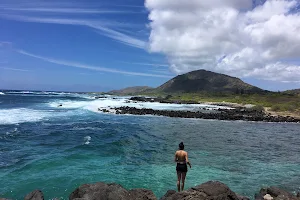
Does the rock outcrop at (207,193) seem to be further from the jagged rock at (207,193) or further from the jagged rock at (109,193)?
the jagged rock at (109,193)

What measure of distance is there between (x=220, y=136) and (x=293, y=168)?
1578 centimetres

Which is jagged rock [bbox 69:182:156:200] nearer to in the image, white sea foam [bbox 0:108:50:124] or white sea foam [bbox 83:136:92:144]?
white sea foam [bbox 83:136:92:144]

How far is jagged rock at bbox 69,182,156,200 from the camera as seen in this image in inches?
505

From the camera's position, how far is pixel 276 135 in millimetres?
41688

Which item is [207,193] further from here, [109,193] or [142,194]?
[109,193]

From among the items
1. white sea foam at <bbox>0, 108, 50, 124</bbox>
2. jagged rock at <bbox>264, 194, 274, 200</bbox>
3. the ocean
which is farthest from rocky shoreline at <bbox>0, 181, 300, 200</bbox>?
white sea foam at <bbox>0, 108, 50, 124</bbox>

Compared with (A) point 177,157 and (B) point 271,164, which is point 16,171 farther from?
(B) point 271,164

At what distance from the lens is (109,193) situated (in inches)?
515

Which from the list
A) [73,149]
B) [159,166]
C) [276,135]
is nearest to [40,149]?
[73,149]

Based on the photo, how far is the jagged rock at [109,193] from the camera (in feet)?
42.1

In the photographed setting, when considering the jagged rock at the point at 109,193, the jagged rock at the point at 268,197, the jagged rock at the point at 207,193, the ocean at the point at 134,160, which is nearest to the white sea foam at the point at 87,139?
Result: the ocean at the point at 134,160

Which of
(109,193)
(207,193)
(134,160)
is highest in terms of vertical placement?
(207,193)

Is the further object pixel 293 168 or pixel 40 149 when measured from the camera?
pixel 40 149

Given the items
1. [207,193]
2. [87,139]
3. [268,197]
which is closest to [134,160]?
[87,139]
